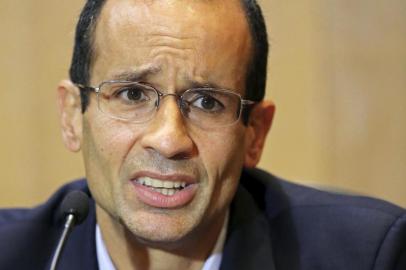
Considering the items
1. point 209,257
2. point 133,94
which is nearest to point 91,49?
point 133,94

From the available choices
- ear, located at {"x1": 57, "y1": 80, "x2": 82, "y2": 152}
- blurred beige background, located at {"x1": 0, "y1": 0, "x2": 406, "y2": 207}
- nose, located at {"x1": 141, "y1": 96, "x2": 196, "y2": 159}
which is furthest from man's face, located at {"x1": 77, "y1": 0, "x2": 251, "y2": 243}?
blurred beige background, located at {"x1": 0, "y1": 0, "x2": 406, "y2": 207}

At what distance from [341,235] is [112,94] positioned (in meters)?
0.59

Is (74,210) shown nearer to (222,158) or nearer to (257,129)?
(222,158)

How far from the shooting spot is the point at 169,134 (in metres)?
1.32

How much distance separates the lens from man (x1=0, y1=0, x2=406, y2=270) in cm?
137

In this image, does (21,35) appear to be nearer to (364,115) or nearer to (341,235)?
(364,115)

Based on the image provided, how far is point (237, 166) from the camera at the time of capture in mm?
1491

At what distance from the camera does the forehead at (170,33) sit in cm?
137

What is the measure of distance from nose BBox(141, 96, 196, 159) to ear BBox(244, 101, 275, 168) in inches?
9.0

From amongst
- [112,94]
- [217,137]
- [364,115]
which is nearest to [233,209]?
[217,137]

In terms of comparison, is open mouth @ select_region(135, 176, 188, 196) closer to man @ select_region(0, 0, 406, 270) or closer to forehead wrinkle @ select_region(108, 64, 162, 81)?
man @ select_region(0, 0, 406, 270)

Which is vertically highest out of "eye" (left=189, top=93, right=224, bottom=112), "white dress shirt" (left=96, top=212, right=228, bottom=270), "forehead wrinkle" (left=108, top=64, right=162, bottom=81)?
"forehead wrinkle" (left=108, top=64, right=162, bottom=81)

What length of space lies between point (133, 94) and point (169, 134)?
12 cm

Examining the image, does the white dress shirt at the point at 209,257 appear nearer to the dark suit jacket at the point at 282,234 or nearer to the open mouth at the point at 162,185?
the dark suit jacket at the point at 282,234
